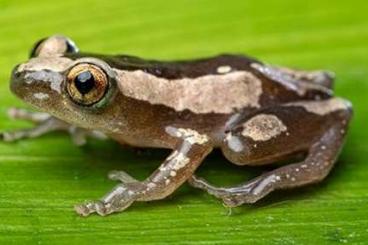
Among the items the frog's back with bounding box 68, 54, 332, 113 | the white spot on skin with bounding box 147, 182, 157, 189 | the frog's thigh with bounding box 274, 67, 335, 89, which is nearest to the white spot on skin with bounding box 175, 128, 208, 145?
the frog's back with bounding box 68, 54, 332, 113

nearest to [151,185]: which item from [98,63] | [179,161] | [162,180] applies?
[162,180]

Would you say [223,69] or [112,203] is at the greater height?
[223,69]

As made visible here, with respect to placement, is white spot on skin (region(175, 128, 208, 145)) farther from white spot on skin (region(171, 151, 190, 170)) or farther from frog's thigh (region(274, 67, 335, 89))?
frog's thigh (region(274, 67, 335, 89))

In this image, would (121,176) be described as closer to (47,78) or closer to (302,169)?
(47,78)

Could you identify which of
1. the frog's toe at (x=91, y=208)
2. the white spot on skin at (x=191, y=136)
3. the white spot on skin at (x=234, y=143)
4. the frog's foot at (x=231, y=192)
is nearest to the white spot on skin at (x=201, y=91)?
the white spot on skin at (x=191, y=136)

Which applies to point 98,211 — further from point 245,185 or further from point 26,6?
point 26,6

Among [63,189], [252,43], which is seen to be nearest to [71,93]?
[63,189]
